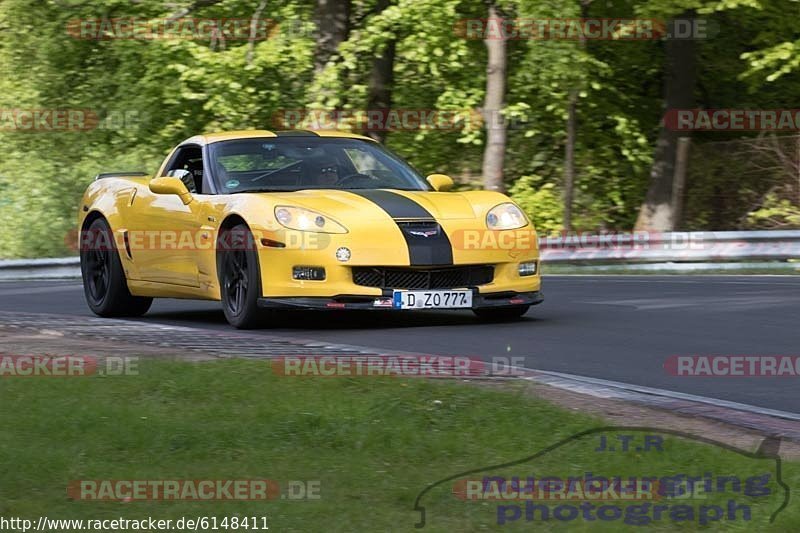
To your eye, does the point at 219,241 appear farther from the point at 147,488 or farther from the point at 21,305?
the point at 147,488

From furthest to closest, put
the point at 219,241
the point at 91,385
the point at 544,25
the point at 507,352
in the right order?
the point at 544,25 < the point at 219,241 < the point at 507,352 < the point at 91,385

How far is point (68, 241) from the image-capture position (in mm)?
27141

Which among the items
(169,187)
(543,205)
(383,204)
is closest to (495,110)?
(543,205)

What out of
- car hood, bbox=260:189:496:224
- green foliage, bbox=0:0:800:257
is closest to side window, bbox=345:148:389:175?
car hood, bbox=260:189:496:224

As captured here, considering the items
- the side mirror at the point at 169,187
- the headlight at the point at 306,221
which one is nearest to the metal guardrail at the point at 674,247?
the side mirror at the point at 169,187

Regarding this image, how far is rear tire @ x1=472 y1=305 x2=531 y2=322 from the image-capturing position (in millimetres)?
11961

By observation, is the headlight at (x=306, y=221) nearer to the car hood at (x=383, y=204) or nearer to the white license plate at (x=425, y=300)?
the car hood at (x=383, y=204)

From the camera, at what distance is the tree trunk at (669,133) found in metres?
25.7

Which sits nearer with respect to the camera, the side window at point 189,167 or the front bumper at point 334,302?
the front bumper at point 334,302

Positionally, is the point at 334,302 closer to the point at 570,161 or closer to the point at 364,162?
the point at 364,162

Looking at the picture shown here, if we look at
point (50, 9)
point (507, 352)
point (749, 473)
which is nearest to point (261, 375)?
point (507, 352)

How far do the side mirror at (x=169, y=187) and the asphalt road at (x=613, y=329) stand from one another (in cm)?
99

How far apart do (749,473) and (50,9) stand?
2806cm

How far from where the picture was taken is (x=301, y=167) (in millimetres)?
12148
